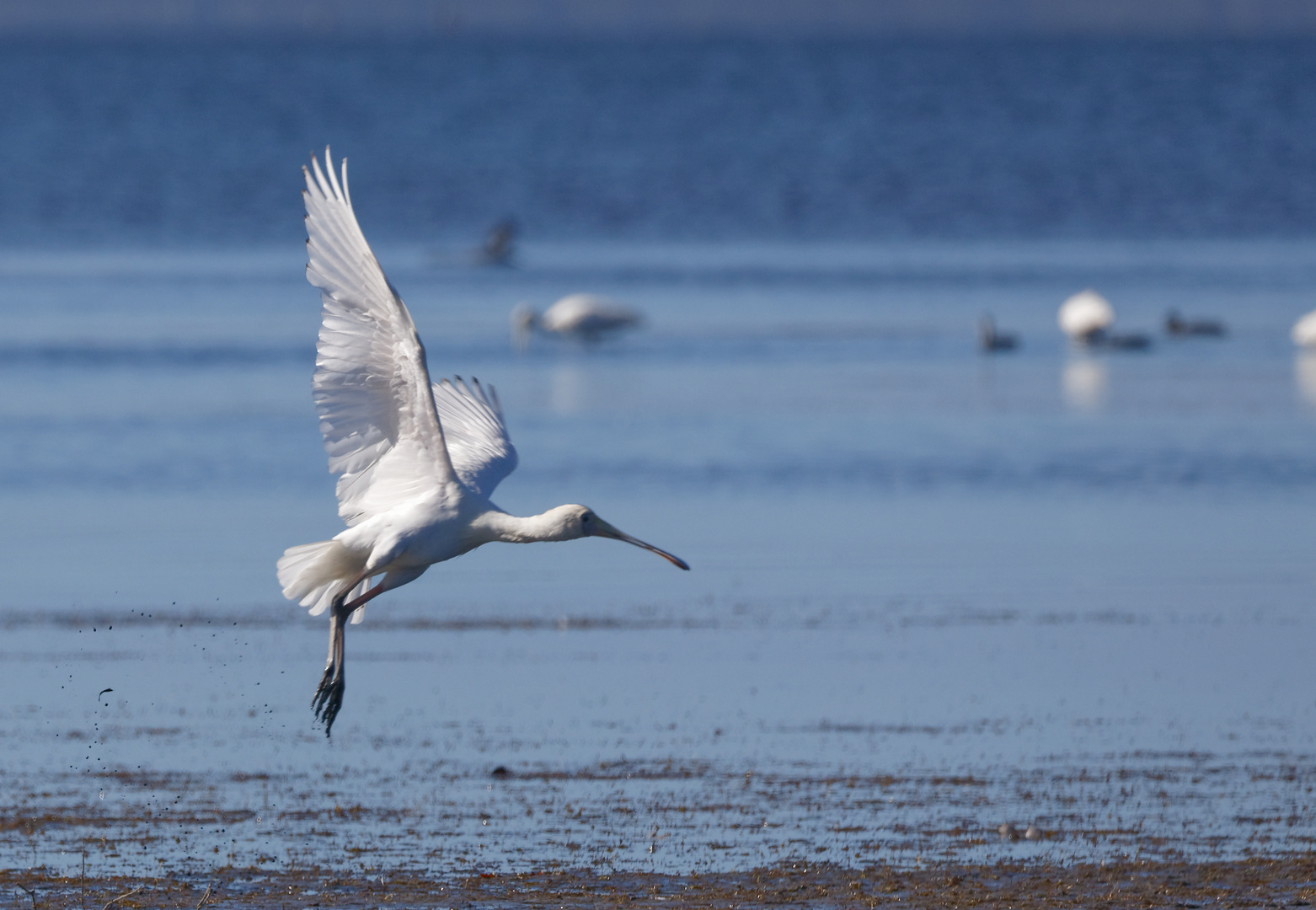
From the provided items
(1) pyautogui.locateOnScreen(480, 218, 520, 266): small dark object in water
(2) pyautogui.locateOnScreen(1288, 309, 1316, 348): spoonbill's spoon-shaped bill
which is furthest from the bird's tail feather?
(1) pyautogui.locateOnScreen(480, 218, 520, 266): small dark object in water

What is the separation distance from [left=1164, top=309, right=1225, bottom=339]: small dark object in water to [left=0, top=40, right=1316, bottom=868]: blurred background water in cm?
22

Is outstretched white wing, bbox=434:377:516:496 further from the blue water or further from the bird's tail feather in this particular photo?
the blue water

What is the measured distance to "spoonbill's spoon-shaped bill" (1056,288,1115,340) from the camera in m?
27.2

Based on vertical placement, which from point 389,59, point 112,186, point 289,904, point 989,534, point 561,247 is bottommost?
point 289,904

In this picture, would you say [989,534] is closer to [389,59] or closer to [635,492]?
[635,492]

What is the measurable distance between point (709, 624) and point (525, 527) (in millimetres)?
3350

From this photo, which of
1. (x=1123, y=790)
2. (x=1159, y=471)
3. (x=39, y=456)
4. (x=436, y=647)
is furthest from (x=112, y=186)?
(x=1123, y=790)

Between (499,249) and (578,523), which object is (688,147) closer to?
(499,249)

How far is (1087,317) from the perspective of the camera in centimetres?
2727

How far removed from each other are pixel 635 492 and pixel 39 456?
5.67 metres

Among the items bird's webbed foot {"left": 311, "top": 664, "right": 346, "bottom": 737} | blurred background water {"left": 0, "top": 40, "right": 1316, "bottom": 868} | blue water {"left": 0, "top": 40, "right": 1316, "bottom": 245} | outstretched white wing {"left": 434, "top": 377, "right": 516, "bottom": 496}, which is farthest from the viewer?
blue water {"left": 0, "top": 40, "right": 1316, "bottom": 245}

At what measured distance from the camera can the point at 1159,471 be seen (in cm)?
1848

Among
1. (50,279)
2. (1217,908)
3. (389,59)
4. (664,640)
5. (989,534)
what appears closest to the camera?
(1217,908)

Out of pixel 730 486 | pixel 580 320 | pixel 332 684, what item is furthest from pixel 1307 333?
pixel 332 684
